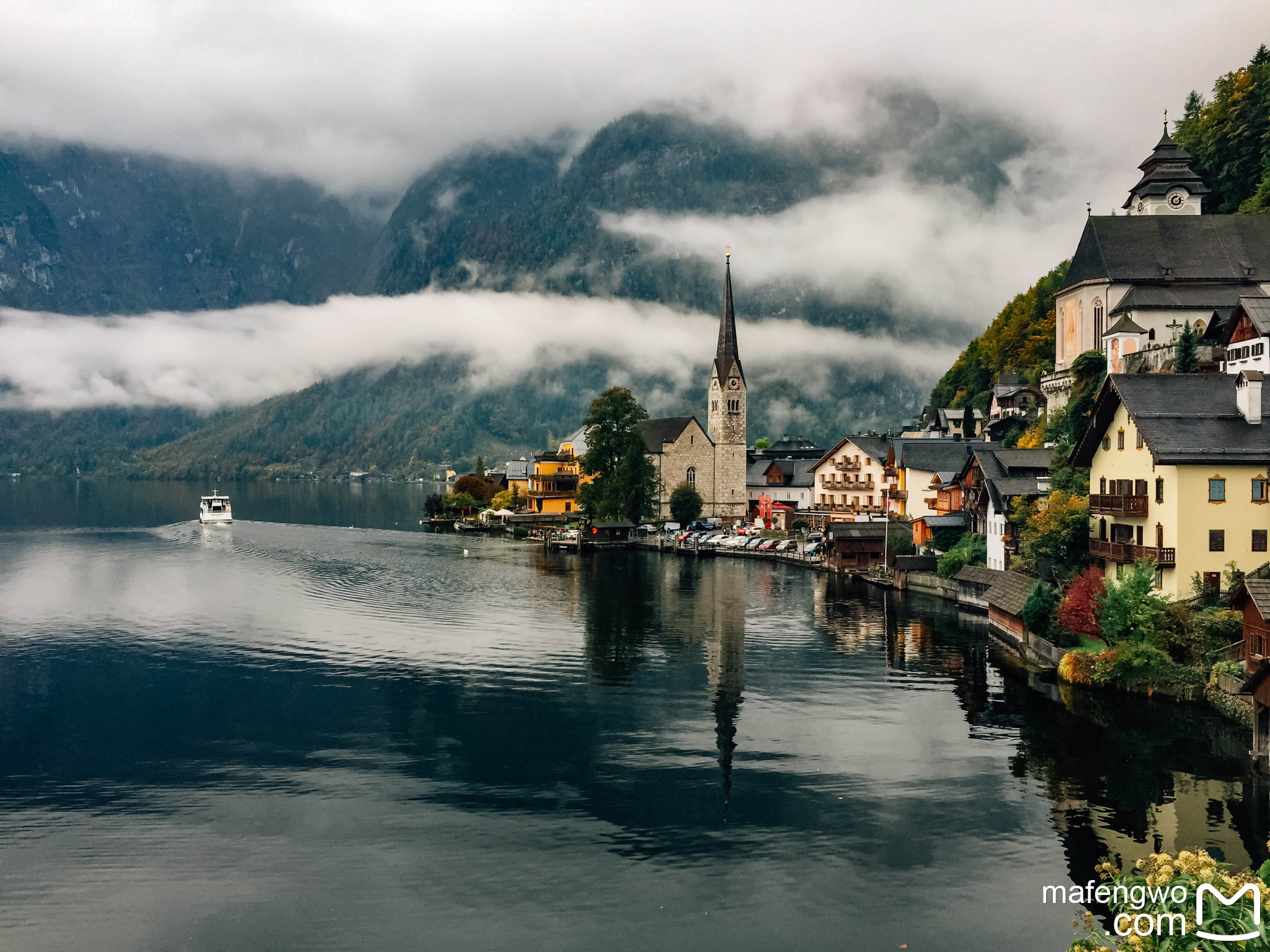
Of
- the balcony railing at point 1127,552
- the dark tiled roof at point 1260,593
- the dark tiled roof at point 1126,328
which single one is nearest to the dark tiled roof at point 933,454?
the dark tiled roof at point 1126,328

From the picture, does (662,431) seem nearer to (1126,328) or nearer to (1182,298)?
(1182,298)

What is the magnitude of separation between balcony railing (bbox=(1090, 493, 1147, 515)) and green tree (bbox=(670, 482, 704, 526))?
85363mm

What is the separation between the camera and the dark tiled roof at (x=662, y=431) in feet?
463

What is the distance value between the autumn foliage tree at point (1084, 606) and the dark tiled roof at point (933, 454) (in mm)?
44201

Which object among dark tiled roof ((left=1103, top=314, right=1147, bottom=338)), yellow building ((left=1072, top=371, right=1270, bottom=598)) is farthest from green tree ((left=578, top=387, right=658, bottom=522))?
yellow building ((left=1072, top=371, right=1270, bottom=598))

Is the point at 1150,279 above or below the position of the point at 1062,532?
above

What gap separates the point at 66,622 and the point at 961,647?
56.3m

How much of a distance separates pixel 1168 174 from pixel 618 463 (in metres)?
68.2

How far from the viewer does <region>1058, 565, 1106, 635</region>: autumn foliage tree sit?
44.0m

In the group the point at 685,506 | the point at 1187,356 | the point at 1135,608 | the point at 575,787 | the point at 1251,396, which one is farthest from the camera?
the point at 685,506

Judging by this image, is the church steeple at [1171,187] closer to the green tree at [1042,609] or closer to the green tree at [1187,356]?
the green tree at [1187,356]

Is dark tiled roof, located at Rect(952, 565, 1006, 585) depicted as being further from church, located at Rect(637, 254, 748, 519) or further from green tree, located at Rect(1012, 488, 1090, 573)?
church, located at Rect(637, 254, 748, 519)

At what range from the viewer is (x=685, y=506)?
436ft

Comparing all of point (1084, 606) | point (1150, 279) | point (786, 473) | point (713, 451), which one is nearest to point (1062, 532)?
point (1084, 606)
